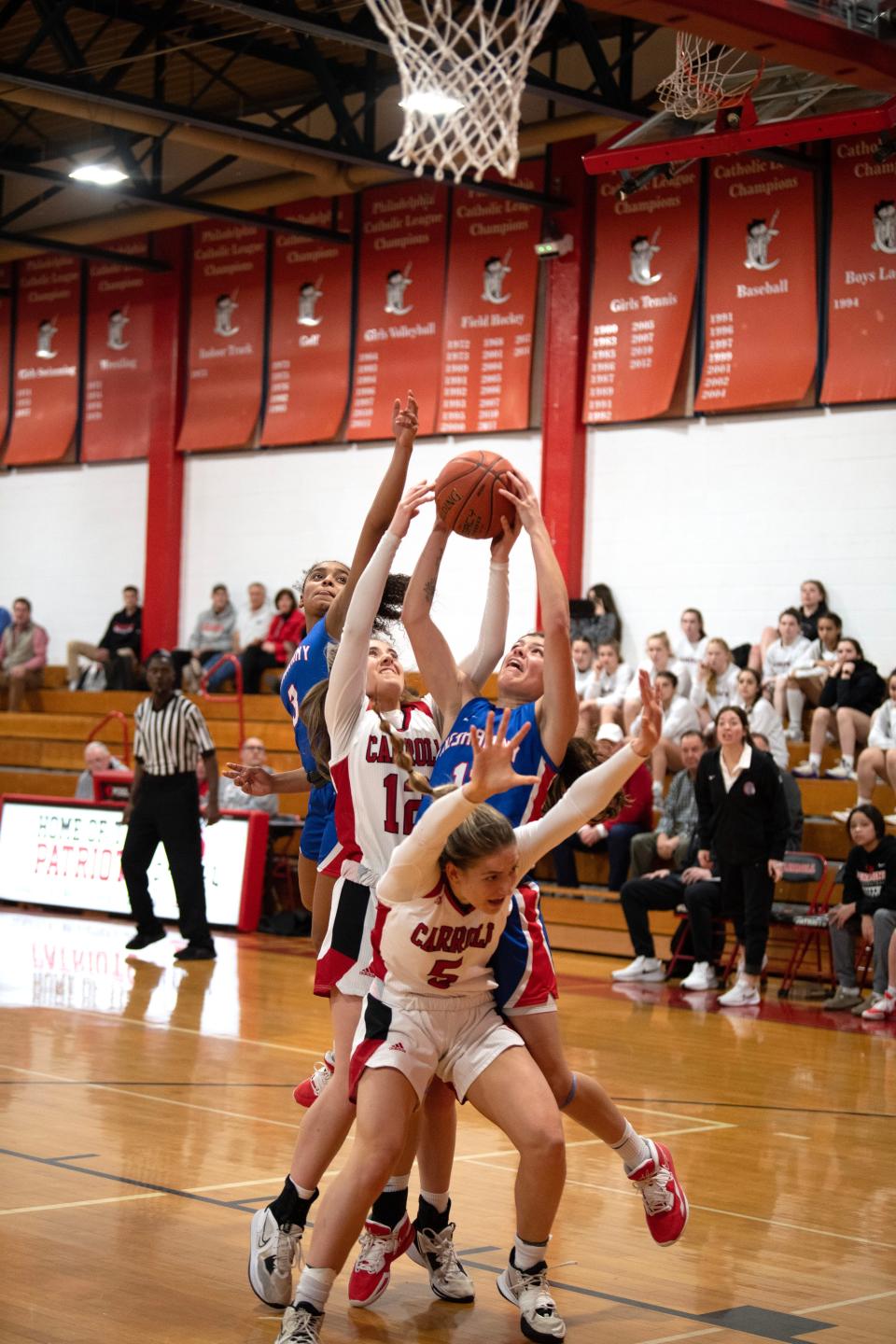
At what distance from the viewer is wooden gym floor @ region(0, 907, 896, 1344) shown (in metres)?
3.80

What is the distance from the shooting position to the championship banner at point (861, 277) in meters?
12.8

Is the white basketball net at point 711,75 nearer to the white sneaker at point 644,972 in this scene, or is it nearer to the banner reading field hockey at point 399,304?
the white sneaker at point 644,972

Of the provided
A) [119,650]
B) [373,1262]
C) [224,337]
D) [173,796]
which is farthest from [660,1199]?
[224,337]

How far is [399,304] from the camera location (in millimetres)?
16188

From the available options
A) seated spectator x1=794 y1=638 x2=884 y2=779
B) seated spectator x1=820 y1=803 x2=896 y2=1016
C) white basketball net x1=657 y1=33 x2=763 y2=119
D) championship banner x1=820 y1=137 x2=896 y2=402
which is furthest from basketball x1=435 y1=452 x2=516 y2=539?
championship banner x1=820 y1=137 x2=896 y2=402

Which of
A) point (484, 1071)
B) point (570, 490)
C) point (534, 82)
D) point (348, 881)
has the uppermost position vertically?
point (534, 82)

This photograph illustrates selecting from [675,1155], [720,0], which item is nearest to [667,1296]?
[675,1155]

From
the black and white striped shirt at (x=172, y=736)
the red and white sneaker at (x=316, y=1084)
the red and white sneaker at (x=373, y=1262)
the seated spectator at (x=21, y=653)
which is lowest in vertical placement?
the red and white sneaker at (x=373, y=1262)

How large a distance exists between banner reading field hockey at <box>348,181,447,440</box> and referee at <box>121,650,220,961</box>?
6466 millimetres

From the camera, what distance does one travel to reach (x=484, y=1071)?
3664 millimetres

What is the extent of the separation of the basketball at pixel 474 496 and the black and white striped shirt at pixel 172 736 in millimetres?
5751

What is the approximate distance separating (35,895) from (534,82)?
7.11 meters

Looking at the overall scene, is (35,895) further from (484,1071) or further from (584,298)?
(484,1071)

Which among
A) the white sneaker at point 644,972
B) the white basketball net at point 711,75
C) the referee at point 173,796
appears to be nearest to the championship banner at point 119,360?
the referee at point 173,796
